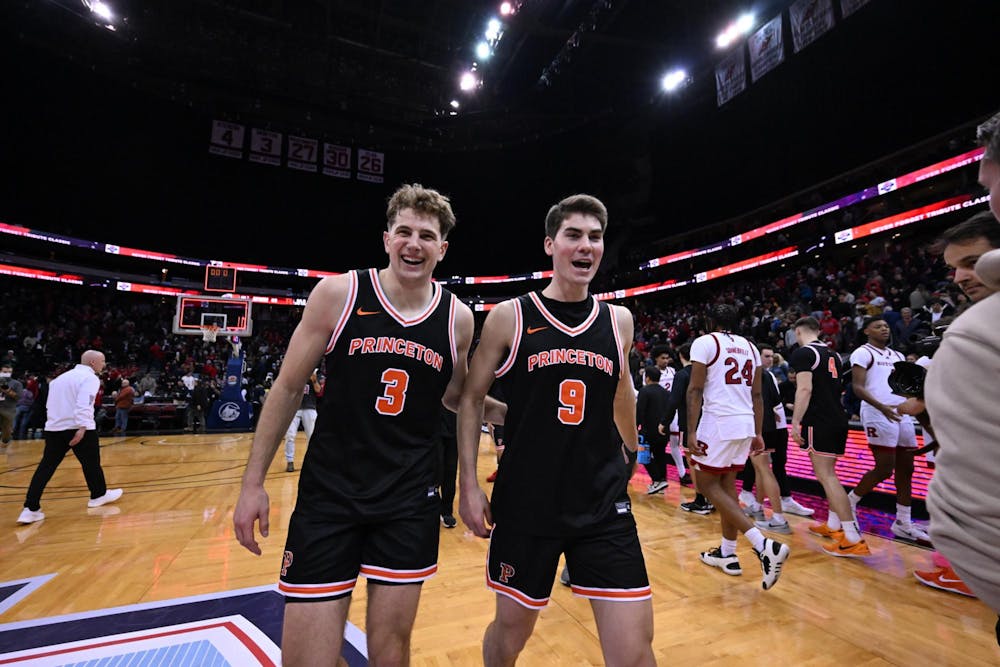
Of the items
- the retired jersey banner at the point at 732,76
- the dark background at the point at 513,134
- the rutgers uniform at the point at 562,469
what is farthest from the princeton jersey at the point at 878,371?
the retired jersey banner at the point at 732,76

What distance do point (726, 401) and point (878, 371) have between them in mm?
2027

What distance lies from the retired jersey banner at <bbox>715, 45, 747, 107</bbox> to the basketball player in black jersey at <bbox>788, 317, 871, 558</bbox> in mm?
14576

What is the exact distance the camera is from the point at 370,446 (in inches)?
73.5

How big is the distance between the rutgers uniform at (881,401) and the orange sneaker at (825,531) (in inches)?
38.1

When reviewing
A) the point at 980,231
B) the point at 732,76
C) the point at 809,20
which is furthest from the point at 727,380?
the point at 732,76

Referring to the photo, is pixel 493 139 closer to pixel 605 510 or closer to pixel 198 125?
pixel 198 125

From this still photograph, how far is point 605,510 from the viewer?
1905mm

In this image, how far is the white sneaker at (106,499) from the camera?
581 centimetres

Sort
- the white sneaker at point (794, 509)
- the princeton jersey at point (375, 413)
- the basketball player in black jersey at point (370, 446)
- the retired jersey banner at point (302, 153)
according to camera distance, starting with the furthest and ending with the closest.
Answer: the retired jersey banner at point (302, 153), the white sneaker at point (794, 509), the princeton jersey at point (375, 413), the basketball player in black jersey at point (370, 446)

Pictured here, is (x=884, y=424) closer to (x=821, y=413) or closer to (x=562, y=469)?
(x=821, y=413)

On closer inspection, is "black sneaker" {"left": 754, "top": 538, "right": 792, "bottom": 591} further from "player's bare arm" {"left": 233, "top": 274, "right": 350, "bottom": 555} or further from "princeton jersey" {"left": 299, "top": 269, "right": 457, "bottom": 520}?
"player's bare arm" {"left": 233, "top": 274, "right": 350, "bottom": 555}

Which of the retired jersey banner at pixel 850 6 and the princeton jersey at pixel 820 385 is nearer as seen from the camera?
the princeton jersey at pixel 820 385

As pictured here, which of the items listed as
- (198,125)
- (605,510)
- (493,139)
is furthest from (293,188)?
(605,510)

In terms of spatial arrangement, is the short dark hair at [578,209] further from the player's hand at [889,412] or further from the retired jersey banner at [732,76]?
the retired jersey banner at [732,76]
